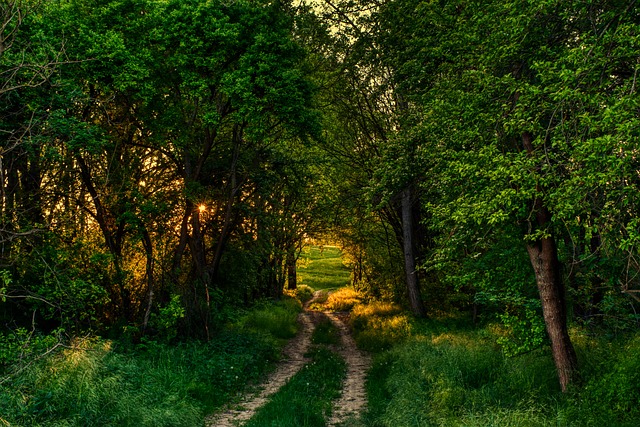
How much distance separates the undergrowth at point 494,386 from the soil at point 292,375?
481mm

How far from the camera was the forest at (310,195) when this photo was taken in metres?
7.01

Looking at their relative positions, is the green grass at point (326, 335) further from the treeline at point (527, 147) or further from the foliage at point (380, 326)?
the treeline at point (527, 147)

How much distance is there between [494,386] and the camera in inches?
374

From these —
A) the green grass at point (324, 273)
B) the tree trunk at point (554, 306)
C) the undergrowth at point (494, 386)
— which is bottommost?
the green grass at point (324, 273)

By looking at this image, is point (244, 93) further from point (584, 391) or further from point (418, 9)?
point (584, 391)

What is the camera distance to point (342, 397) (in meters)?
12.1

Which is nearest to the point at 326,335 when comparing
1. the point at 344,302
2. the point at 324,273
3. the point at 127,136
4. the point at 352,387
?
the point at 352,387

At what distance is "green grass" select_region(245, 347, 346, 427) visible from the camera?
966cm

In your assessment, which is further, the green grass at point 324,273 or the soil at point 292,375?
the green grass at point 324,273

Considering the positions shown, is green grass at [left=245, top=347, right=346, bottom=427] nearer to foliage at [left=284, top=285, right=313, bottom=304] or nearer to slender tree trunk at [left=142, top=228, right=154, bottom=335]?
slender tree trunk at [left=142, top=228, right=154, bottom=335]

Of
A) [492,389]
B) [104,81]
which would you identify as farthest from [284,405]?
[104,81]

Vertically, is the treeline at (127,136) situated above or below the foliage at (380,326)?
above

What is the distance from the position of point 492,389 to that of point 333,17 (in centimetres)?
1502

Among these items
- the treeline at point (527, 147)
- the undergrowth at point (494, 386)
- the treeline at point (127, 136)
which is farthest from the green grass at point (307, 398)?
the treeline at point (527, 147)
